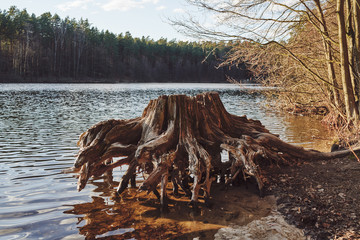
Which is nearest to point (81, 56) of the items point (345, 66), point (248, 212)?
point (345, 66)

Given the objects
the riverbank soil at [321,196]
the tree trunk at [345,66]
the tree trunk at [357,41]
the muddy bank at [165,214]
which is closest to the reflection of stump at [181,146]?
the muddy bank at [165,214]

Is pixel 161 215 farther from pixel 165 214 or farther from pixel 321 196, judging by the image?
pixel 321 196

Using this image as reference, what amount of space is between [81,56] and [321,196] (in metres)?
91.3

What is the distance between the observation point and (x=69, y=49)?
85.4 meters

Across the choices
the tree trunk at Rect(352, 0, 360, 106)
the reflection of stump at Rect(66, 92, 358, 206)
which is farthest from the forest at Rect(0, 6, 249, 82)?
the reflection of stump at Rect(66, 92, 358, 206)

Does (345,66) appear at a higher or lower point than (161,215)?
higher

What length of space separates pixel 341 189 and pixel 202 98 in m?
3.17

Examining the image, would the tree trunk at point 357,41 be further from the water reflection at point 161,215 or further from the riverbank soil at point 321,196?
the water reflection at point 161,215

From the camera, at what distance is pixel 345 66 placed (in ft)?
27.0

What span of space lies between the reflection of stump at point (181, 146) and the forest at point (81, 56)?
1697 inches

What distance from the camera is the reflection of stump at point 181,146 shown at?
553 centimetres

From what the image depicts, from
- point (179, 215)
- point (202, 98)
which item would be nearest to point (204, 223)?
point (179, 215)

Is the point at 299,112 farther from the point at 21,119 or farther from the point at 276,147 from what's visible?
the point at 21,119

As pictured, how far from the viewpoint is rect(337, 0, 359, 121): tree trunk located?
8.05 meters
